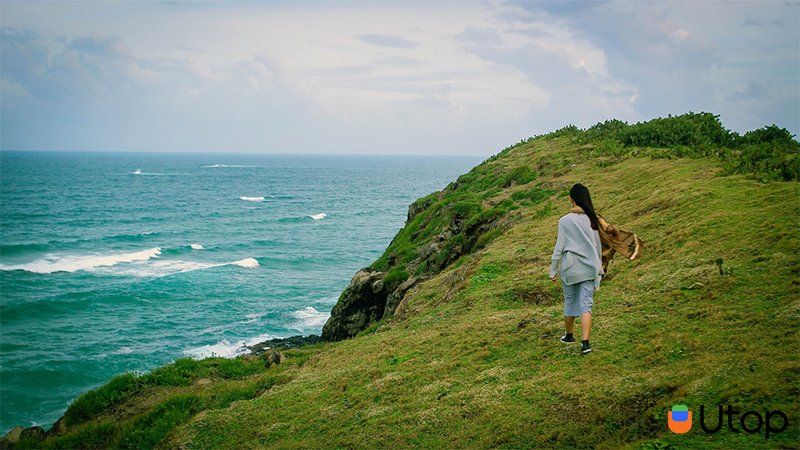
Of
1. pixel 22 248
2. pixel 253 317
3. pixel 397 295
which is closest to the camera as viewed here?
pixel 397 295

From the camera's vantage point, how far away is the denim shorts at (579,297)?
9258 millimetres

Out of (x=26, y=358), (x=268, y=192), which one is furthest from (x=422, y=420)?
(x=268, y=192)

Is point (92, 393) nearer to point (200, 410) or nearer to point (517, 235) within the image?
point (200, 410)

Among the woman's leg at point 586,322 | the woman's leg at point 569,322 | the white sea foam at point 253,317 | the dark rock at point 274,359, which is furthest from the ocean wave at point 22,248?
the woman's leg at point 586,322

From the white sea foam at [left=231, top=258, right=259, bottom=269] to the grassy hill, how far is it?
4477cm

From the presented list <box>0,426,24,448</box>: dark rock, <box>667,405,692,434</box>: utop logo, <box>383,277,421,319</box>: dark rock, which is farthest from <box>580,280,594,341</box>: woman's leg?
<box>0,426,24,448</box>: dark rock

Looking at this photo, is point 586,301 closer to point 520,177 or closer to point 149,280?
point 520,177

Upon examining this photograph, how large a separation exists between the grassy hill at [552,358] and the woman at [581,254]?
0.89m

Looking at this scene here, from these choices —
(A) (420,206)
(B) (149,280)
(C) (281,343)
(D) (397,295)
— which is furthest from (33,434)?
(B) (149,280)

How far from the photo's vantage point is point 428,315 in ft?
52.9

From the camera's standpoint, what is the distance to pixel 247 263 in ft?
205

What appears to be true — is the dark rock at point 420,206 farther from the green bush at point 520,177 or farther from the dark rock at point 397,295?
the dark rock at point 397,295

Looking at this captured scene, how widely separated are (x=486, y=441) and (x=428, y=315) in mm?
7987

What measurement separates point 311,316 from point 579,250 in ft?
119
